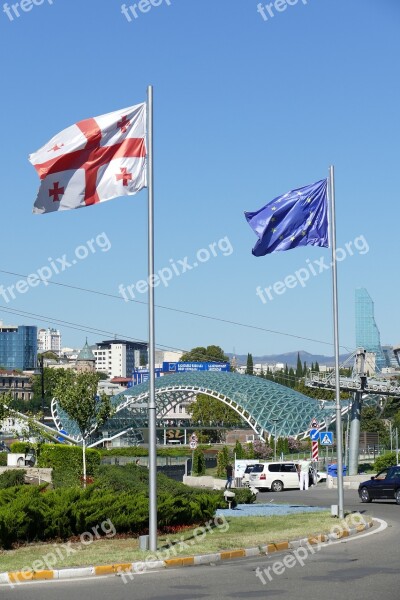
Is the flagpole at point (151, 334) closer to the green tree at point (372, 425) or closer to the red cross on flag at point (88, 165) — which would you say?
the red cross on flag at point (88, 165)

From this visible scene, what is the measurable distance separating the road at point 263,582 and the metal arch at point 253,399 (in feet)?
269

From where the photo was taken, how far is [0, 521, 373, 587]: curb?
52.6 feet

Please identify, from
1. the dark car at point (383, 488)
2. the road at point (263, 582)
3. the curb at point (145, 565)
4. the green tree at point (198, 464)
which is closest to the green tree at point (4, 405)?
the green tree at point (198, 464)

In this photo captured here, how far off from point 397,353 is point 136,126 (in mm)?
73853

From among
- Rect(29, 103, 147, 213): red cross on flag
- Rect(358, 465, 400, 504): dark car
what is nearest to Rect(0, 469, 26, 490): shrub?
Rect(358, 465, 400, 504): dark car

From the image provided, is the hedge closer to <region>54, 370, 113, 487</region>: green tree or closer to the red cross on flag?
the red cross on flag

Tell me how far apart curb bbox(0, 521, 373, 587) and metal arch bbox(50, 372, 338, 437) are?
8003 centimetres

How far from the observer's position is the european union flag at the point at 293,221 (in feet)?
76.6

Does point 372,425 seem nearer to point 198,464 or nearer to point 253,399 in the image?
point 253,399

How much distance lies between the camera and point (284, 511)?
30.1m

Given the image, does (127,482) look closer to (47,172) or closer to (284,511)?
(284,511)

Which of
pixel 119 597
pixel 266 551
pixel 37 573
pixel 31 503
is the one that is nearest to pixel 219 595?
pixel 119 597

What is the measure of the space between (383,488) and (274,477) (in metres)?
14.5

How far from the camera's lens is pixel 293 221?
24219mm
